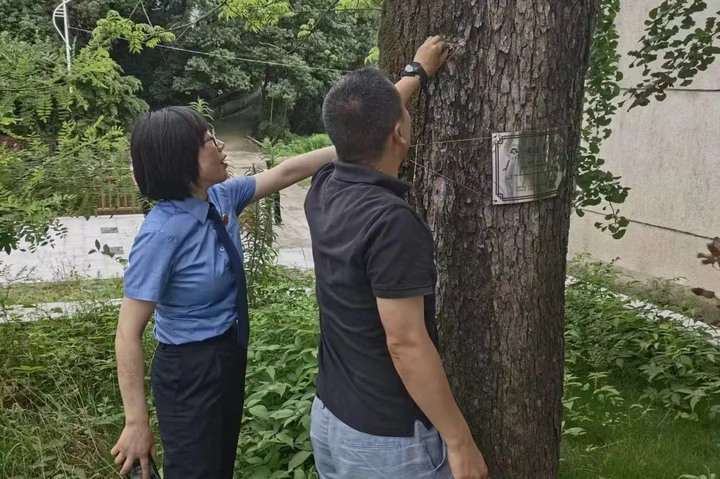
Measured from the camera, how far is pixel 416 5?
226cm

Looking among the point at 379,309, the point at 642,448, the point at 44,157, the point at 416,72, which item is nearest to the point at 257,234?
the point at 44,157

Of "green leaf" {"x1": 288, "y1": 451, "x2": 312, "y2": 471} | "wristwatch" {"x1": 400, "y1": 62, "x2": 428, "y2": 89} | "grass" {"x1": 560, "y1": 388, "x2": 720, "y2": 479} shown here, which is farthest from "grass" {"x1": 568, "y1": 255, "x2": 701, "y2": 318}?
"wristwatch" {"x1": 400, "y1": 62, "x2": 428, "y2": 89}

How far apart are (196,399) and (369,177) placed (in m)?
1.08

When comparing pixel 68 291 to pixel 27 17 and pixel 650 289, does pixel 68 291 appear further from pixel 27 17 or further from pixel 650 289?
pixel 27 17

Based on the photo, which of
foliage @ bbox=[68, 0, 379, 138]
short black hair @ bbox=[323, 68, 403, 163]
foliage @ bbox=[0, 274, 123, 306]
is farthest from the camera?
foliage @ bbox=[68, 0, 379, 138]

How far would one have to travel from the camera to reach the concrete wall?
6.99 meters

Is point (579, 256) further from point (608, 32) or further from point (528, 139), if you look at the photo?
point (528, 139)

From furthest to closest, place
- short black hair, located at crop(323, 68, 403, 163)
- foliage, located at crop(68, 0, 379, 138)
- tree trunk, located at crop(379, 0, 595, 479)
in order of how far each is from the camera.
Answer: foliage, located at crop(68, 0, 379, 138), tree trunk, located at crop(379, 0, 595, 479), short black hair, located at crop(323, 68, 403, 163)

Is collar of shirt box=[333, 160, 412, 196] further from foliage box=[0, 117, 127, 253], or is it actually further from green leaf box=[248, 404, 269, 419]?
foliage box=[0, 117, 127, 253]

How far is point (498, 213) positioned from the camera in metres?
2.19

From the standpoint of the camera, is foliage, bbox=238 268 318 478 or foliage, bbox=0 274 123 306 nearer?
foliage, bbox=238 268 318 478

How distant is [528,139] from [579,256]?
201 inches

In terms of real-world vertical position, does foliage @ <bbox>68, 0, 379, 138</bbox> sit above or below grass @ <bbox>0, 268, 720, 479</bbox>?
above

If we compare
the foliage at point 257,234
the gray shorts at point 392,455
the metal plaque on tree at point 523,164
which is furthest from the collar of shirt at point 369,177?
the foliage at point 257,234
